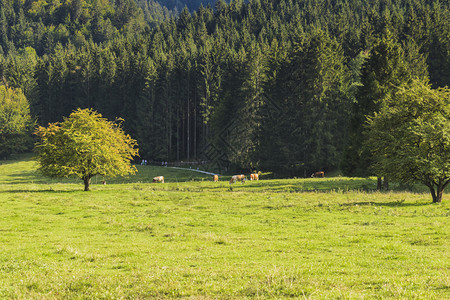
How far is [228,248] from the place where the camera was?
1744 cm

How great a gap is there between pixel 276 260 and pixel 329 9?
184 meters

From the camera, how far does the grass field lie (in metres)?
10.9

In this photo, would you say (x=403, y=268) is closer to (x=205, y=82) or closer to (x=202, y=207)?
(x=202, y=207)

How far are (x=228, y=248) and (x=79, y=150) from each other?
29355mm

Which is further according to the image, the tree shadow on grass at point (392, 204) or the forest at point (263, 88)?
the forest at point (263, 88)

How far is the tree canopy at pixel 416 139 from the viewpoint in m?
29.7

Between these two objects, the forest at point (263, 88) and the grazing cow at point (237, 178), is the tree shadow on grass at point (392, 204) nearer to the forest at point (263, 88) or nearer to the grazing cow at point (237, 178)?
the forest at point (263, 88)

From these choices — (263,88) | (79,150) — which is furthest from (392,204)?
(263,88)

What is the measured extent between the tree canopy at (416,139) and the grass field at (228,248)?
2.43m

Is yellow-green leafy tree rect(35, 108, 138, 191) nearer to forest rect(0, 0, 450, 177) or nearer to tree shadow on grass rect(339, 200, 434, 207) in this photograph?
tree shadow on grass rect(339, 200, 434, 207)

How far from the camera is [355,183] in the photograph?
48188 mm

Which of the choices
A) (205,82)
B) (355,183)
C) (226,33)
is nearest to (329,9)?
(226,33)

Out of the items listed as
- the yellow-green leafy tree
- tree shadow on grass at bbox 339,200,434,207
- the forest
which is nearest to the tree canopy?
tree shadow on grass at bbox 339,200,434,207

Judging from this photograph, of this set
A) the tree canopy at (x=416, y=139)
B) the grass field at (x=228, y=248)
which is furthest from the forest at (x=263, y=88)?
the grass field at (x=228, y=248)
